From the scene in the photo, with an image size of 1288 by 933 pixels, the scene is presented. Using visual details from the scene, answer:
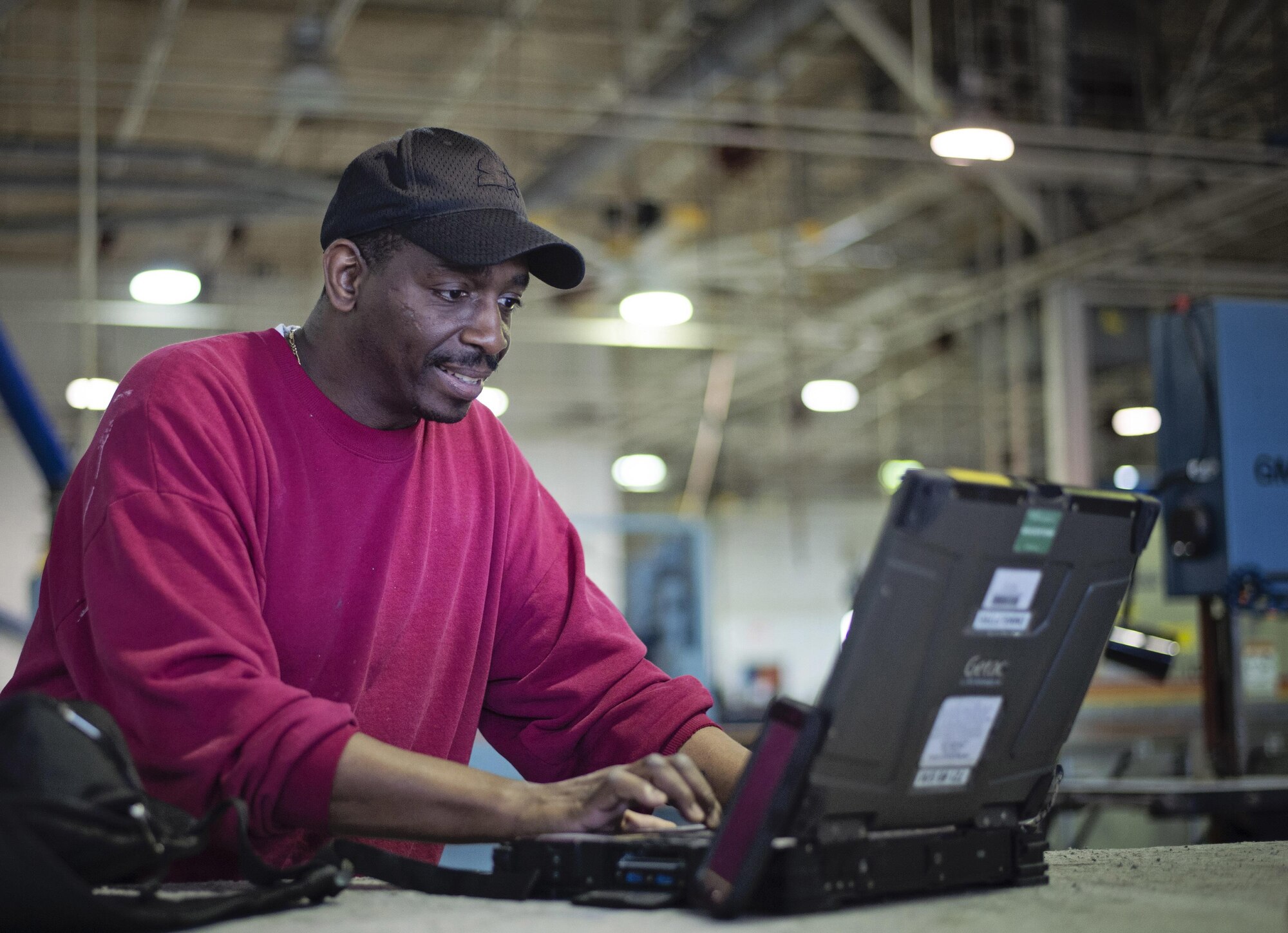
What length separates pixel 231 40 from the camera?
839 cm

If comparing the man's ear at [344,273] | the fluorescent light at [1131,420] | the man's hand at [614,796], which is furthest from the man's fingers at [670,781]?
the fluorescent light at [1131,420]

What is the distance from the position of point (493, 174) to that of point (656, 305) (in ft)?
20.6

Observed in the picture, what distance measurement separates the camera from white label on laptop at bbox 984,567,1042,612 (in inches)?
42.1

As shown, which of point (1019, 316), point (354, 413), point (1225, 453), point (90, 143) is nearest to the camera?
point (354, 413)

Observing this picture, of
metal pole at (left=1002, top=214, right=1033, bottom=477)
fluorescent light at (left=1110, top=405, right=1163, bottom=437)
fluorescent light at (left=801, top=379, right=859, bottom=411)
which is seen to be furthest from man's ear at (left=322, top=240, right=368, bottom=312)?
fluorescent light at (left=1110, top=405, right=1163, bottom=437)

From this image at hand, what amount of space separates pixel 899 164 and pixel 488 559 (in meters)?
8.31

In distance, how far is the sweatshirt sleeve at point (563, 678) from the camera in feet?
4.97

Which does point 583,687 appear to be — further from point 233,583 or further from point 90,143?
point 90,143

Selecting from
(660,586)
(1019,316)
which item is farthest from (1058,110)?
(660,586)

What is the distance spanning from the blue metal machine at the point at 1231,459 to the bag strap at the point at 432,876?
272 cm

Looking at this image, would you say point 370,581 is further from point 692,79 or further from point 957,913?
point 692,79

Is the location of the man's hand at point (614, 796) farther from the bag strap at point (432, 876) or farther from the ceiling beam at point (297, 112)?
the ceiling beam at point (297, 112)

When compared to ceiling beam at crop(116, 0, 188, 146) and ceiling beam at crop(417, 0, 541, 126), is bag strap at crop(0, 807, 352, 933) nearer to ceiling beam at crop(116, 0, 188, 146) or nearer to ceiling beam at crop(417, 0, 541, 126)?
ceiling beam at crop(417, 0, 541, 126)

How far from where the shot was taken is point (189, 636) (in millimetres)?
1147
